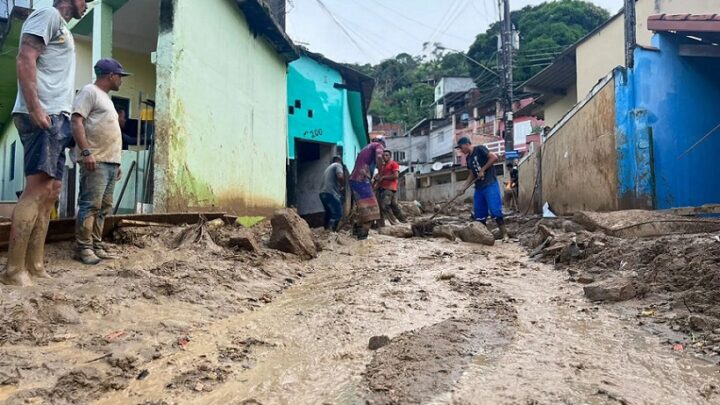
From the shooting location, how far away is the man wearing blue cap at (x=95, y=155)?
11.0 feet

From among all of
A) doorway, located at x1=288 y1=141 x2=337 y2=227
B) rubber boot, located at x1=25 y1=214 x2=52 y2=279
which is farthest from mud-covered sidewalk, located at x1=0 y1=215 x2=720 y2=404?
doorway, located at x1=288 y1=141 x2=337 y2=227

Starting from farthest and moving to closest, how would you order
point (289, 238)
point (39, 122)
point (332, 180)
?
point (332, 180), point (289, 238), point (39, 122)

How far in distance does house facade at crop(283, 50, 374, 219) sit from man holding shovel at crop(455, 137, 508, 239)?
14.9 ft

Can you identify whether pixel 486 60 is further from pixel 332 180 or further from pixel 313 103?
pixel 332 180

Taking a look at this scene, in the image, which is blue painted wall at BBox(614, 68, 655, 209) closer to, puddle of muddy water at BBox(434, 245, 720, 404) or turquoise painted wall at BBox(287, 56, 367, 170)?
puddle of muddy water at BBox(434, 245, 720, 404)

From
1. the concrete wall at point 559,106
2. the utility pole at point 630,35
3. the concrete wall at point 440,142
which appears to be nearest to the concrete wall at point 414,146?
the concrete wall at point 440,142

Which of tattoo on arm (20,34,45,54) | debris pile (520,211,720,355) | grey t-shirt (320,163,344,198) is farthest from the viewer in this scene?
grey t-shirt (320,163,344,198)

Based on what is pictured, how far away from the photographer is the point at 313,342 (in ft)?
7.61

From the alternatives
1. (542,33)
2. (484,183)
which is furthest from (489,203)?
(542,33)

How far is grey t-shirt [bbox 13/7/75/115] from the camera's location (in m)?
2.70

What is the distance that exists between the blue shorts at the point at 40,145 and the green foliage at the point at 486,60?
117 ft

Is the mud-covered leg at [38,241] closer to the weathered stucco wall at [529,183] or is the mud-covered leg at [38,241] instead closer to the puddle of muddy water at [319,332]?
the puddle of muddy water at [319,332]

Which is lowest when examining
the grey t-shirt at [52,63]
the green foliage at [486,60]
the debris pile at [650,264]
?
the debris pile at [650,264]

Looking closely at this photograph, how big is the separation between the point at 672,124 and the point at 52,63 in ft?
23.0
